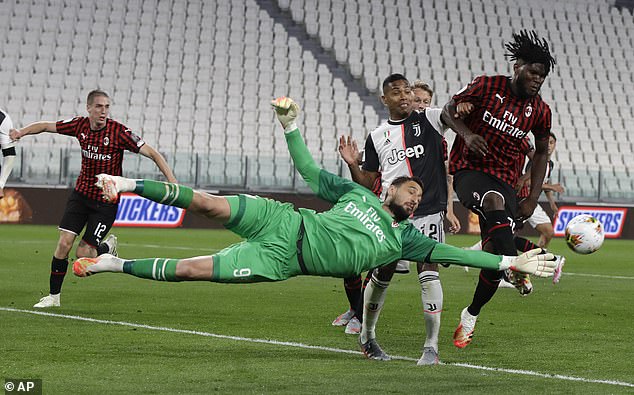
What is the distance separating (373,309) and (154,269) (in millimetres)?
1731

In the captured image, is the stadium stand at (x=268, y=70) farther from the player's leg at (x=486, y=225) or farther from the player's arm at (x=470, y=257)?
the player's arm at (x=470, y=257)

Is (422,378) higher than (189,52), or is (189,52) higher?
(189,52)

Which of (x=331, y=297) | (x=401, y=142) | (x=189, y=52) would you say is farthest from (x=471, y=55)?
(x=401, y=142)

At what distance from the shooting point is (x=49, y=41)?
3095 centimetres

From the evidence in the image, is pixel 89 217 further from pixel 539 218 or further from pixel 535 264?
pixel 539 218

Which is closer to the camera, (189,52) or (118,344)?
(118,344)

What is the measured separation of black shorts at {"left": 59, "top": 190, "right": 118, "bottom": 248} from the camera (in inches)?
398

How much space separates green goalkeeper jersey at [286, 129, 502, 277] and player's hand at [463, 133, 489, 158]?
1.51m

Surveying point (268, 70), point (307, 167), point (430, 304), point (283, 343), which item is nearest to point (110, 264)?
point (307, 167)

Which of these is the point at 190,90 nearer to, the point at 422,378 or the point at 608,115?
the point at 608,115

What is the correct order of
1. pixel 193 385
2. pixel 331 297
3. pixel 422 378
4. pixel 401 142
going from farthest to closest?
pixel 331 297 < pixel 401 142 < pixel 422 378 < pixel 193 385

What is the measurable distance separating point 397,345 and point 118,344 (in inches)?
79.5

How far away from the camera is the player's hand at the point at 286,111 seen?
619 cm

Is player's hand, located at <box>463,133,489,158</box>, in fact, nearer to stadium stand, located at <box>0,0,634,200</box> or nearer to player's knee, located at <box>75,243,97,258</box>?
player's knee, located at <box>75,243,97,258</box>
